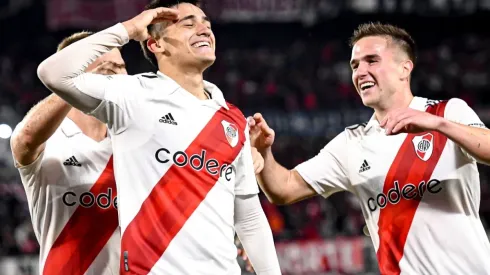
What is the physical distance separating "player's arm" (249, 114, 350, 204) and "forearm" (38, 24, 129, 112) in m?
1.42

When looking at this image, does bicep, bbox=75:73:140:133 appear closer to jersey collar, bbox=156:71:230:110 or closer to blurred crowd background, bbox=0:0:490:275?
jersey collar, bbox=156:71:230:110

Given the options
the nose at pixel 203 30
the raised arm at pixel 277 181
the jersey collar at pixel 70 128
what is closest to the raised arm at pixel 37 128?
the jersey collar at pixel 70 128

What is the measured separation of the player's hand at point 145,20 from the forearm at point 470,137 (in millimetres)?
1401

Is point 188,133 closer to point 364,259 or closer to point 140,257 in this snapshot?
point 140,257

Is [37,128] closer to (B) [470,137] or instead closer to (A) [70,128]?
(A) [70,128]

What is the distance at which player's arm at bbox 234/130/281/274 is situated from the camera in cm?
393

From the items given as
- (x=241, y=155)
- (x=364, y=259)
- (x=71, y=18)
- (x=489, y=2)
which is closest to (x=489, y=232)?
(x=364, y=259)

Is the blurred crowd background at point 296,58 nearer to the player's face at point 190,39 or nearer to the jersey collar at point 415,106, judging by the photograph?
the jersey collar at point 415,106

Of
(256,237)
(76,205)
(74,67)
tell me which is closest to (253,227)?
(256,237)

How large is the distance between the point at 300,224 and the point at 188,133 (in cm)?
1080

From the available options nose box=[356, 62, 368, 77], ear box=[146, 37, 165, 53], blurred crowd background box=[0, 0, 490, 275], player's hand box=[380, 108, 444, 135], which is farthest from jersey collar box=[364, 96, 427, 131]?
blurred crowd background box=[0, 0, 490, 275]

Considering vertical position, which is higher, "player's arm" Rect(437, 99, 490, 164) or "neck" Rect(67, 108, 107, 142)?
"player's arm" Rect(437, 99, 490, 164)

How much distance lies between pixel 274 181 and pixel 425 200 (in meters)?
0.90

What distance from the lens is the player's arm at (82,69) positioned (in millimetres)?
3307
